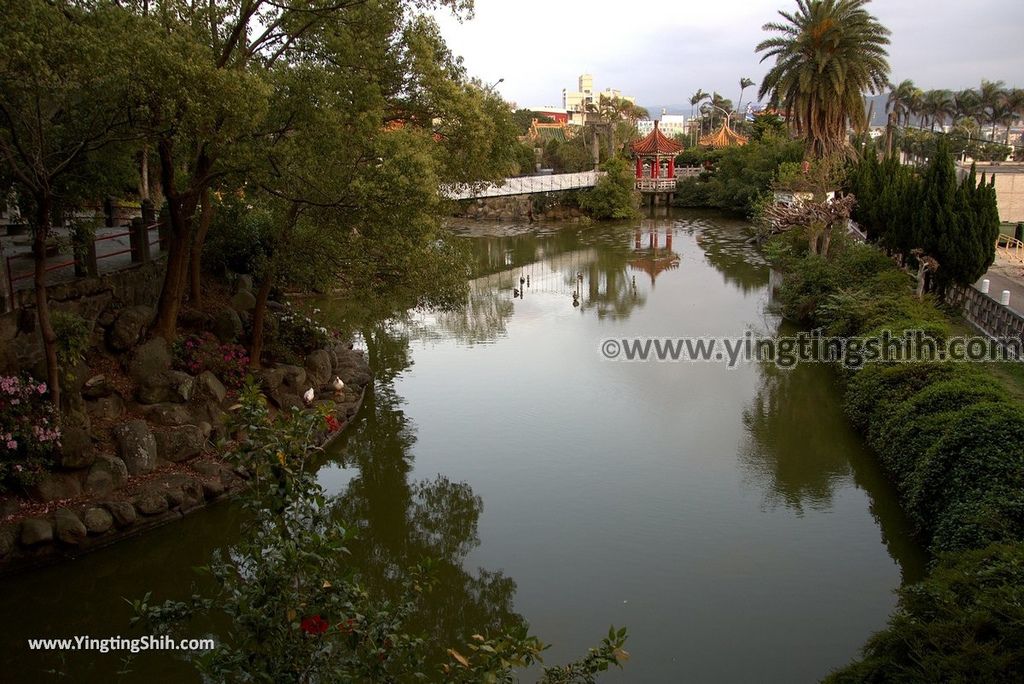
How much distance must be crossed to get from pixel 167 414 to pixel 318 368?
3.06m

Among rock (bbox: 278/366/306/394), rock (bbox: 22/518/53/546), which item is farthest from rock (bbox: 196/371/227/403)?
rock (bbox: 22/518/53/546)

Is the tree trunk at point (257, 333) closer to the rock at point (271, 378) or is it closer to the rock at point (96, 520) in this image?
the rock at point (271, 378)

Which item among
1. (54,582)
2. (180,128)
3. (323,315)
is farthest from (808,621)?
(323,315)

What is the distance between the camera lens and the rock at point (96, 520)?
8289 mm

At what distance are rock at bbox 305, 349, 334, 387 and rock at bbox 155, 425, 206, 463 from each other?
2.84m

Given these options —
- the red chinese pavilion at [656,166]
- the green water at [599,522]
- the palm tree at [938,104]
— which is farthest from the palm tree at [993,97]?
the green water at [599,522]

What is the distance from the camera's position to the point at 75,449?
28.5 feet

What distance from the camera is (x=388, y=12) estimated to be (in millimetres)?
10742

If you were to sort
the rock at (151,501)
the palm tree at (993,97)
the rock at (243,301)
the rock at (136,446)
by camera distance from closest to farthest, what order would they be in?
the rock at (151,501)
the rock at (136,446)
the rock at (243,301)
the palm tree at (993,97)

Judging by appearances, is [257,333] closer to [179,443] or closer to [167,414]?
[167,414]

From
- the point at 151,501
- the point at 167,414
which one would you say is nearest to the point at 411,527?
the point at 151,501

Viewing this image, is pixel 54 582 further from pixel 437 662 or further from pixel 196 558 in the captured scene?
pixel 437 662

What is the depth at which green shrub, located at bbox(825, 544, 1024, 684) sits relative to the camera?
486 centimetres

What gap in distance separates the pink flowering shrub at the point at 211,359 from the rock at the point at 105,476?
217 cm
